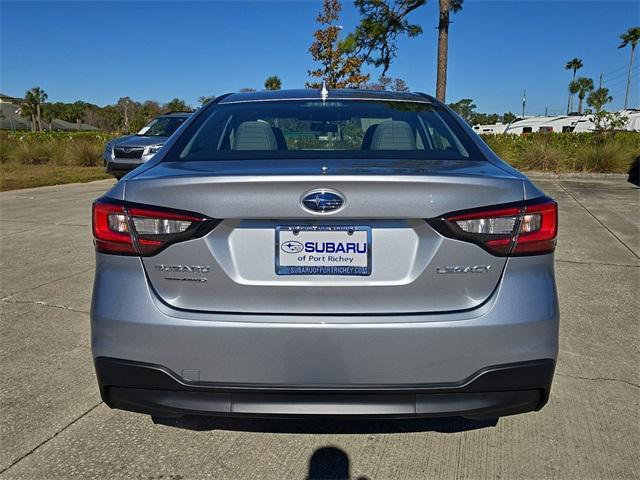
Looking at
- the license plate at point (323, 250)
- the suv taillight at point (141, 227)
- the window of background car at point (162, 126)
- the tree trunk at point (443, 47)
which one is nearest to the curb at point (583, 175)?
the tree trunk at point (443, 47)

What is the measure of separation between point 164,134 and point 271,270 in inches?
478

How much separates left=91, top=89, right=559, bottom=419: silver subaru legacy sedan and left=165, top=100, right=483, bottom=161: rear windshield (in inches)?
31.7

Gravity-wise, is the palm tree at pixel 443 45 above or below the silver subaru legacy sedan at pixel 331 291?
above

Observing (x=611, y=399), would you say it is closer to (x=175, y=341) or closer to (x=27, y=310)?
(x=175, y=341)

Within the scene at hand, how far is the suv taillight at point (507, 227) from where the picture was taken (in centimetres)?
188

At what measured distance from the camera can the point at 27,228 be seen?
306 inches

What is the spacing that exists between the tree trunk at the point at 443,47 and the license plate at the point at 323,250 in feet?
44.0

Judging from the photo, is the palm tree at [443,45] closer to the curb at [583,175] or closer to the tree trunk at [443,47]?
the tree trunk at [443,47]

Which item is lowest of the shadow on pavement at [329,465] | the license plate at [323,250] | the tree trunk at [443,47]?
the shadow on pavement at [329,465]

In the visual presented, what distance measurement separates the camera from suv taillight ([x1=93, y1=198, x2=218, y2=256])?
1895 millimetres

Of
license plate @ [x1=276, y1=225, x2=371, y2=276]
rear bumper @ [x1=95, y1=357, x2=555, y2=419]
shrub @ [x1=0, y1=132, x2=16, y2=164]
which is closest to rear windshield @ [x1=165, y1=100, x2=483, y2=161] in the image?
license plate @ [x1=276, y1=225, x2=371, y2=276]

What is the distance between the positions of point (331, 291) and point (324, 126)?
4.25ft

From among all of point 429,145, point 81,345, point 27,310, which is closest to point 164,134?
point 27,310

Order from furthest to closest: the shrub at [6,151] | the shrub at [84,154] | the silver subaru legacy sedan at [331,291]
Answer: the shrub at [6,151], the shrub at [84,154], the silver subaru legacy sedan at [331,291]
